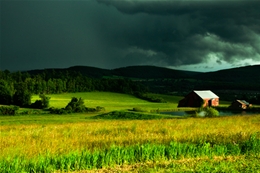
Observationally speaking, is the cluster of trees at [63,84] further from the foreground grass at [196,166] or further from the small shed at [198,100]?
the foreground grass at [196,166]

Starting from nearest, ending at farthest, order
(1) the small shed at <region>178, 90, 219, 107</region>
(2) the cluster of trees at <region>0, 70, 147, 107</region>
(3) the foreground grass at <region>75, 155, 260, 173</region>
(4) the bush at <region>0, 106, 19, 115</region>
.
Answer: (3) the foreground grass at <region>75, 155, 260, 173</region>, (4) the bush at <region>0, 106, 19, 115</region>, (1) the small shed at <region>178, 90, 219, 107</region>, (2) the cluster of trees at <region>0, 70, 147, 107</region>

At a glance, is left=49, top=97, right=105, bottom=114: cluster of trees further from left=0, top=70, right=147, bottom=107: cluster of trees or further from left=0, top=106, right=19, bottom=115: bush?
left=0, top=70, right=147, bottom=107: cluster of trees

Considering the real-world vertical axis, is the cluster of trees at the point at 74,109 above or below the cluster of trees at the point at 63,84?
below

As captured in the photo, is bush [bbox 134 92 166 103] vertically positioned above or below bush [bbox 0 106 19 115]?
Answer: above

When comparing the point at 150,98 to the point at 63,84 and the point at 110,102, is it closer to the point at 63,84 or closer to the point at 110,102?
the point at 110,102

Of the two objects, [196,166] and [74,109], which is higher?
[196,166]

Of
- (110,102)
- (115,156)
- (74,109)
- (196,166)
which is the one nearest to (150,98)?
(110,102)

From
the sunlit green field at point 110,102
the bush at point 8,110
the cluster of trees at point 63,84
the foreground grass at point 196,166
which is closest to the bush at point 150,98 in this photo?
the sunlit green field at point 110,102

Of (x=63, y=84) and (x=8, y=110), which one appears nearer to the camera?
(x=8, y=110)

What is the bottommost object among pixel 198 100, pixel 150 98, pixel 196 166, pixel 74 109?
pixel 74 109

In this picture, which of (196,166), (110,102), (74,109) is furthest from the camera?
(110,102)

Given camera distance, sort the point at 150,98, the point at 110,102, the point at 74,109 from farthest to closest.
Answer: the point at 150,98
the point at 110,102
the point at 74,109

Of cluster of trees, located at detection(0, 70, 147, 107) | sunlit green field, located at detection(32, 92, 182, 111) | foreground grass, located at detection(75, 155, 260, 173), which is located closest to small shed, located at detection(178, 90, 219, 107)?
sunlit green field, located at detection(32, 92, 182, 111)

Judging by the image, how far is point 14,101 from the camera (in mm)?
118125
